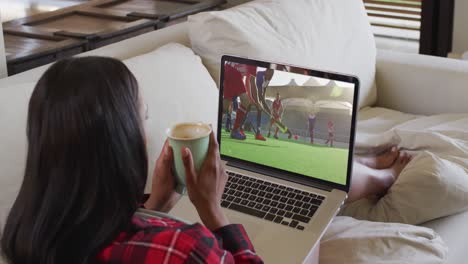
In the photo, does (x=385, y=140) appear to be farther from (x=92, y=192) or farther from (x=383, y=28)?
(x=383, y=28)

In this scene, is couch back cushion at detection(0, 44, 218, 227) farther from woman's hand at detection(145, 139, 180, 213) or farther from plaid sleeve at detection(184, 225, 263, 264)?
plaid sleeve at detection(184, 225, 263, 264)

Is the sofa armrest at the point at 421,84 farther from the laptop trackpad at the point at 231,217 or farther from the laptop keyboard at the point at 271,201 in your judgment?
the laptop trackpad at the point at 231,217

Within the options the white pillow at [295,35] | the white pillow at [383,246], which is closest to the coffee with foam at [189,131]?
the white pillow at [383,246]

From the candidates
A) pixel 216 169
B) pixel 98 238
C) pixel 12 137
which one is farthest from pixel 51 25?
pixel 98 238

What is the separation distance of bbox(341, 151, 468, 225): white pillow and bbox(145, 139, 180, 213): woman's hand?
62cm

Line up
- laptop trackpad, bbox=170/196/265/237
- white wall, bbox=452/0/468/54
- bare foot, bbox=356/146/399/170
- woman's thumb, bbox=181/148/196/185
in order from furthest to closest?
white wall, bbox=452/0/468/54
bare foot, bbox=356/146/399/170
laptop trackpad, bbox=170/196/265/237
woman's thumb, bbox=181/148/196/185

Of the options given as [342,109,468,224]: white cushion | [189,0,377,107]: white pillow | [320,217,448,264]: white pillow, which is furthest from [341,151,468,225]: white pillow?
[189,0,377,107]: white pillow

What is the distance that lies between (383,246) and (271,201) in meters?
0.27

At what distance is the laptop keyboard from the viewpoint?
4.54ft

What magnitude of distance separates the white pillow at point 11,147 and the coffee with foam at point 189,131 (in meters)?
0.38

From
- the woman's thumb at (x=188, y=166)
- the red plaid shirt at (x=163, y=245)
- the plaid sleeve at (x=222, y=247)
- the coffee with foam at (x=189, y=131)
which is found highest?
the coffee with foam at (x=189, y=131)

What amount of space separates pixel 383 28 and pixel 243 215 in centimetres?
241

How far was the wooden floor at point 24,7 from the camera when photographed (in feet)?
7.81

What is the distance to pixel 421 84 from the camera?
243cm
